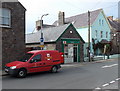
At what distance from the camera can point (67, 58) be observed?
20.8 metres

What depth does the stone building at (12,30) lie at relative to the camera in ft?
47.6

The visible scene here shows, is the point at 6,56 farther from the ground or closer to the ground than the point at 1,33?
closer to the ground

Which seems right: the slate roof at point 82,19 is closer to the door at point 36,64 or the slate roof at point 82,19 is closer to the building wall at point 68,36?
the building wall at point 68,36

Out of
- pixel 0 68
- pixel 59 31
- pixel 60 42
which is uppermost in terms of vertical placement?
pixel 59 31

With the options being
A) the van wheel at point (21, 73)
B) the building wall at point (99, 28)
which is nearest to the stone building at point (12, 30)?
the van wheel at point (21, 73)

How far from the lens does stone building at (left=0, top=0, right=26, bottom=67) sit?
1451cm

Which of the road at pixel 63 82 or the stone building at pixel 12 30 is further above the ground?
the stone building at pixel 12 30

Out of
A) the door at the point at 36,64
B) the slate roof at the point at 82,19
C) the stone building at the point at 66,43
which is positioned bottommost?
the door at the point at 36,64

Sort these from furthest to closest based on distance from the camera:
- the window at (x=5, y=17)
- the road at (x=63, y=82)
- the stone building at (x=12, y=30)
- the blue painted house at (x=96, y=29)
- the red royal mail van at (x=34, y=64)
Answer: the blue painted house at (x=96, y=29) → the window at (x=5, y=17) → the stone building at (x=12, y=30) → the red royal mail van at (x=34, y=64) → the road at (x=63, y=82)

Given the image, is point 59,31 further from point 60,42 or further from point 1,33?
point 1,33

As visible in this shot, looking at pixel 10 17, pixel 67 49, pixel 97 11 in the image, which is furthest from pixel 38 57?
pixel 97 11

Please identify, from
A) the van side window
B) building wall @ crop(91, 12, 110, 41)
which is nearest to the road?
the van side window

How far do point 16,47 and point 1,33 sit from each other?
2070mm

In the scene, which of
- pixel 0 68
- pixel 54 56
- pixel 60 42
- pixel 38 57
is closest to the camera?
pixel 38 57
